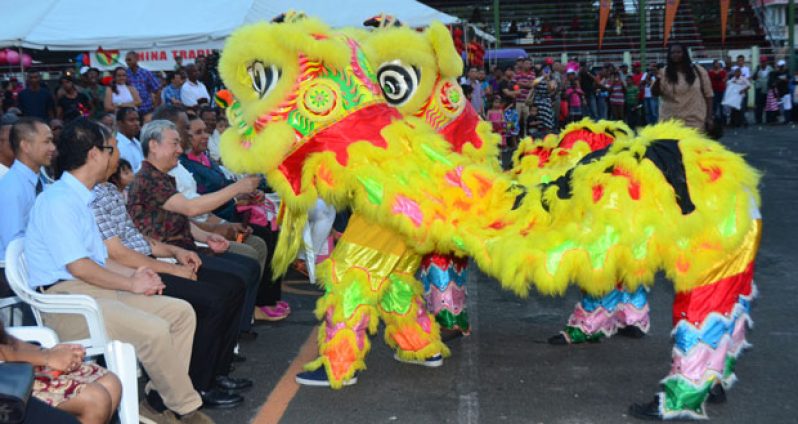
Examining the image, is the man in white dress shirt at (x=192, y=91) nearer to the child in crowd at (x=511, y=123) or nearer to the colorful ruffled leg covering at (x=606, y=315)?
the child in crowd at (x=511, y=123)

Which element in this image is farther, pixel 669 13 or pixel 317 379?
pixel 669 13

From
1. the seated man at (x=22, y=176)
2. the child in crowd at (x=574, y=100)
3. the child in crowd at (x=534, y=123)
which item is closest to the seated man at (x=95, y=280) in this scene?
the seated man at (x=22, y=176)

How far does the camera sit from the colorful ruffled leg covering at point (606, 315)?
579 centimetres

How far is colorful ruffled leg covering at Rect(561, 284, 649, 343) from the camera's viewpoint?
5.79m

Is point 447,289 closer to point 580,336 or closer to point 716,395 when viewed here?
point 580,336

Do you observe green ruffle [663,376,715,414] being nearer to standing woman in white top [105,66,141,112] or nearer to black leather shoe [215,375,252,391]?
black leather shoe [215,375,252,391]

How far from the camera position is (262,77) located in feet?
16.1

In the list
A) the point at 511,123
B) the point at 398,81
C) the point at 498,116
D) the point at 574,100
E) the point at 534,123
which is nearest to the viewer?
the point at 398,81

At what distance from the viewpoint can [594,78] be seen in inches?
897

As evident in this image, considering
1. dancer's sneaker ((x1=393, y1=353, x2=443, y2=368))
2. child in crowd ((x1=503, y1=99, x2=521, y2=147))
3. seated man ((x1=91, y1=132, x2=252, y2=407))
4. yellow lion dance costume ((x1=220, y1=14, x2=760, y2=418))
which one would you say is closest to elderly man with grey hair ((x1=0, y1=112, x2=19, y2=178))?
seated man ((x1=91, y1=132, x2=252, y2=407))

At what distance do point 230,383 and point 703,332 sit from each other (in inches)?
95.6

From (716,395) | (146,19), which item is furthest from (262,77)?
(146,19)

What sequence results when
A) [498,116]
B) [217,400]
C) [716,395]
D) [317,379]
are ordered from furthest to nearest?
[498,116]
[317,379]
[217,400]
[716,395]

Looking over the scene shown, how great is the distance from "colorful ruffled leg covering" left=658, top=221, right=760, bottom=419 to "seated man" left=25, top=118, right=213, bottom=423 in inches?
86.9
